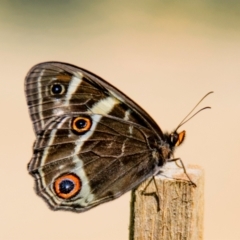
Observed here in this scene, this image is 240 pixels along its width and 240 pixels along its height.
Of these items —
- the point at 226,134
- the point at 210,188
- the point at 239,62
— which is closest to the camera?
the point at 210,188

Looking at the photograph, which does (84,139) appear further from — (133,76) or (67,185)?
(133,76)

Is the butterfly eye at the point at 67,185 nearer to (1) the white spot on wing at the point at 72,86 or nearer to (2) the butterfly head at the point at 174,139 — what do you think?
(1) the white spot on wing at the point at 72,86

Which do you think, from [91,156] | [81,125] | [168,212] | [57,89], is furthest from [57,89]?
[168,212]

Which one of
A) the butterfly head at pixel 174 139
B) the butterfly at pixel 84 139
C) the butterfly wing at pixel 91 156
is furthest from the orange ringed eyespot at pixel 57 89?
the butterfly head at pixel 174 139

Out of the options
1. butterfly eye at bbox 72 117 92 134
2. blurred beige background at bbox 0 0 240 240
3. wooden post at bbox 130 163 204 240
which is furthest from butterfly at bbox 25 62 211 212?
blurred beige background at bbox 0 0 240 240

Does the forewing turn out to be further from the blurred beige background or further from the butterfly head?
→ the blurred beige background

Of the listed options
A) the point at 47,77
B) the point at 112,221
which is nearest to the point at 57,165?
the point at 47,77

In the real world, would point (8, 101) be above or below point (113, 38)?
below

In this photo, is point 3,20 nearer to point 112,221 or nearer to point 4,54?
point 4,54
